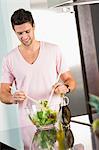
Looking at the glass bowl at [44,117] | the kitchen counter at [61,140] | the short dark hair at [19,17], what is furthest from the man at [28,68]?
the glass bowl at [44,117]

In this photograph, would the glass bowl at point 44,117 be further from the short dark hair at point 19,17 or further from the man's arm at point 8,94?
the short dark hair at point 19,17

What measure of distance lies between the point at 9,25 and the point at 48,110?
94 centimetres

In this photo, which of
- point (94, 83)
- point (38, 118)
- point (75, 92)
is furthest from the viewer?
point (94, 83)

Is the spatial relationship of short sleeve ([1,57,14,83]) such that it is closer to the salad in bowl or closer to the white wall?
the white wall

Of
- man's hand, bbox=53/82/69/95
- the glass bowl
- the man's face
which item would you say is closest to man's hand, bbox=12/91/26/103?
man's hand, bbox=53/82/69/95

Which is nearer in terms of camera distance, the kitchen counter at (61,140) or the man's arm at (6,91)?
the kitchen counter at (61,140)

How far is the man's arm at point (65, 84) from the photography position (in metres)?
2.38

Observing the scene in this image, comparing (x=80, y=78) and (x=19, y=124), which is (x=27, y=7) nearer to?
(x=80, y=78)

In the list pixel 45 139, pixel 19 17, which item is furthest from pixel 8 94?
pixel 45 139

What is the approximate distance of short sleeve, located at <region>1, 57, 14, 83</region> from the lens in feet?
7.65

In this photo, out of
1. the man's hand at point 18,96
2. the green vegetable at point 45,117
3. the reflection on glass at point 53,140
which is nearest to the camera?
the reflection on glass at point 53,140

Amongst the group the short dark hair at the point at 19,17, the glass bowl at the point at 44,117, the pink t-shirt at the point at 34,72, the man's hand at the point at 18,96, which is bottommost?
the glass bowl at the point at 44,117

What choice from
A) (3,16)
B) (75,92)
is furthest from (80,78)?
(3,16)

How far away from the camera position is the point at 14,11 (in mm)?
2357
